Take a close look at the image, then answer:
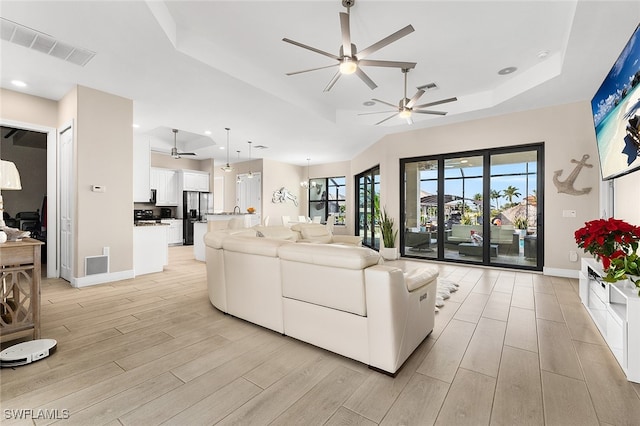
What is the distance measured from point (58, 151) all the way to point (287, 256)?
486cm

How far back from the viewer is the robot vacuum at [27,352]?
201 cm

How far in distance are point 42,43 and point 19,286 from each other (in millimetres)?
2593

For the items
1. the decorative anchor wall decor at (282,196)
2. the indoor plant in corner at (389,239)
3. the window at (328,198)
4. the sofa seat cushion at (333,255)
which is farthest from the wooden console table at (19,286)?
the window at (328,198)

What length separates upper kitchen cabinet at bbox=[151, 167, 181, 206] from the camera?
8.86 metres

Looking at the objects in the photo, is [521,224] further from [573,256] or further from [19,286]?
[19,286]

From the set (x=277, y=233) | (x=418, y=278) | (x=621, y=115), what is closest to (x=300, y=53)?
(x=277, y=233)

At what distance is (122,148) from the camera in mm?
4551

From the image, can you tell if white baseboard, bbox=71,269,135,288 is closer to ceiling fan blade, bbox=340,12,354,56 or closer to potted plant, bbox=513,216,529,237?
ceiling fan blade, bbox=340,12,354,56

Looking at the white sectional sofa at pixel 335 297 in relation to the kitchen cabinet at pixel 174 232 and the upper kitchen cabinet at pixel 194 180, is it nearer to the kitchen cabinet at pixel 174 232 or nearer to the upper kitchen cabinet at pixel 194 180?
the kitchen cabinet at pixel 174 232

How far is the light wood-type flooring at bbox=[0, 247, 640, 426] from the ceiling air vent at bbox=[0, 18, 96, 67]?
2922 mm

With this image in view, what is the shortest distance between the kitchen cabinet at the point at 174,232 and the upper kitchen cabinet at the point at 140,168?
3180 millimetres

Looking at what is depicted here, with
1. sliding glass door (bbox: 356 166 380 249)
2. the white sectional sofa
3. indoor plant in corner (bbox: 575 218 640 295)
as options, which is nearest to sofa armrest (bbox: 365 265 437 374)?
the white sectional sofa

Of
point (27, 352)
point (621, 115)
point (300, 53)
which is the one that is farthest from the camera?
point (300, 53)

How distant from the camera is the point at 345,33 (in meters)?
2.50
